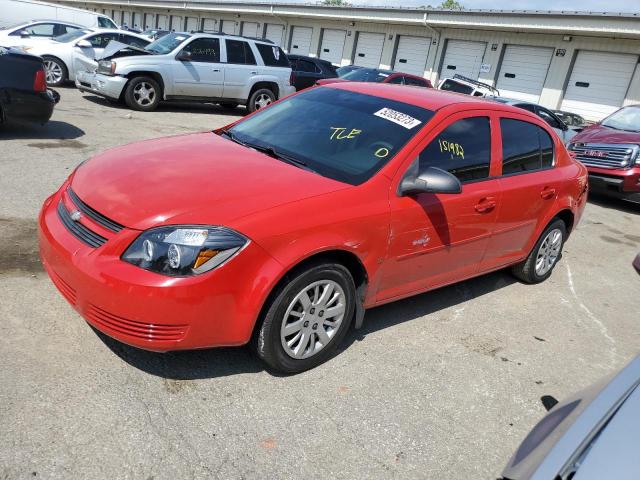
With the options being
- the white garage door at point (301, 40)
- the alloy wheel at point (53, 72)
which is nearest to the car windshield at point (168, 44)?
the alloy wheel at point (53, 72)

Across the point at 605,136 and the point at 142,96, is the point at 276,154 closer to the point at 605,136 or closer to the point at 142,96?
the point at 605,136

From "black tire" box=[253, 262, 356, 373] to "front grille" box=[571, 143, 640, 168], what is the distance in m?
7.80

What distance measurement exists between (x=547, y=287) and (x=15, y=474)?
188 inches

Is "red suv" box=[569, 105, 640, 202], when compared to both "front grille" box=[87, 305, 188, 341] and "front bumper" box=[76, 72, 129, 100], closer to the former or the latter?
"front grille" box=[87, 305, 188, 341]

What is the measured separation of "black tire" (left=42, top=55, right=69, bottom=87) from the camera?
13.0 meters

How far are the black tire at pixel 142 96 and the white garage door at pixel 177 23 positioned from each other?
34.0 meters

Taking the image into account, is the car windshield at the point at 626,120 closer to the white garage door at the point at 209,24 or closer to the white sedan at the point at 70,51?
the white sedan at the point at 70,51

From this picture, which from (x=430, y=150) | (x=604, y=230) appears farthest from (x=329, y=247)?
(x=604, y=230)

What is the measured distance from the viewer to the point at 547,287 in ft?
18.0

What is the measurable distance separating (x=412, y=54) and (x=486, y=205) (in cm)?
2434

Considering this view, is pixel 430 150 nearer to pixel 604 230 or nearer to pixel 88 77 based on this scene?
pixel 604 230

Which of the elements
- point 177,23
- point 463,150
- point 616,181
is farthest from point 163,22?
point 463,150

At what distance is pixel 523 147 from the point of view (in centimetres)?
462

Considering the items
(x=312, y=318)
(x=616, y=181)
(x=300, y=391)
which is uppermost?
(x=616, y=181)
